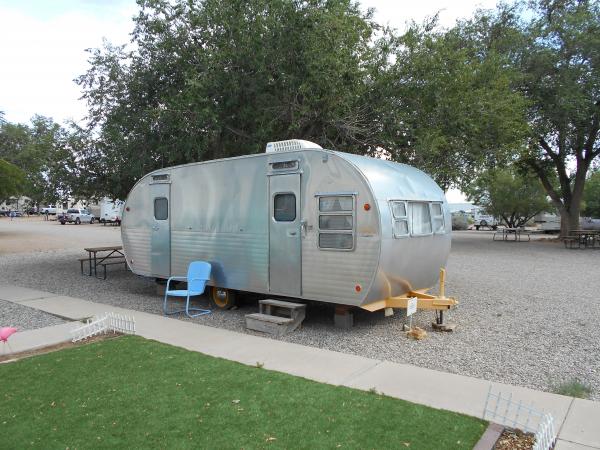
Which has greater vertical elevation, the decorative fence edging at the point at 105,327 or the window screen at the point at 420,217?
the window screen at the point at 420,217

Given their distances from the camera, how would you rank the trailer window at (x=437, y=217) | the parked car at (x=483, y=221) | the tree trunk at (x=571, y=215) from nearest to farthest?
the trailer window at (x=437, y=217)
the tree trunk at (x=571, y=215)
the parked car at (x=483, y=221)

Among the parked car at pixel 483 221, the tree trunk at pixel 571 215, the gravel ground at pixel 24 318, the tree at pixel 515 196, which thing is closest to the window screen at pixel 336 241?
the gravel ground at pixel 24 318

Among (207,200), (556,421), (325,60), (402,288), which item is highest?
(325,60)

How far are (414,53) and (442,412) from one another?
8.21 m

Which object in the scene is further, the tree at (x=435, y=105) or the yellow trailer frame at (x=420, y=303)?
the tree at (x=435, y=105)

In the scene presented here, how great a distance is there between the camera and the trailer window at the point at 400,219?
7.09 meters

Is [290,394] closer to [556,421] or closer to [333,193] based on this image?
[556,421]

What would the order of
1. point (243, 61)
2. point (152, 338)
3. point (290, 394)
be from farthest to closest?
point (243, 61) → point (152, 338) → point (290, 394)

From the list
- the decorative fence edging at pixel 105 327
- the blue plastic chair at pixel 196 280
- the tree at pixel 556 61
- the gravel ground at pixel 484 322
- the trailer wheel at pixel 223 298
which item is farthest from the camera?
the tree at pixel 556 61

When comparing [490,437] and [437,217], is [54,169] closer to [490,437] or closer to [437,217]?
[437,217]

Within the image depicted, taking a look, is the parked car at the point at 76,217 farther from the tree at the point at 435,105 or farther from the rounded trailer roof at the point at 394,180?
the rounded trailer roof at the point at 394,180

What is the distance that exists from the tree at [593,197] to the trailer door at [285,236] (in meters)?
48.6

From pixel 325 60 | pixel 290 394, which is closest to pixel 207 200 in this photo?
pixel 325 60

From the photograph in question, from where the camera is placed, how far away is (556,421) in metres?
4.17
